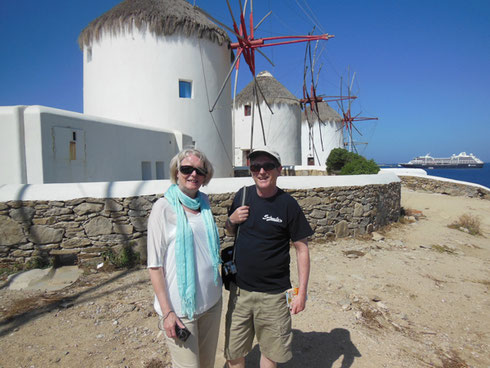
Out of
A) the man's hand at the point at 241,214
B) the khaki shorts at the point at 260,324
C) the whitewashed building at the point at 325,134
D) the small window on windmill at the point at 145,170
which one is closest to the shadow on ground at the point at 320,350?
the khaki shorts at the point at 260,324

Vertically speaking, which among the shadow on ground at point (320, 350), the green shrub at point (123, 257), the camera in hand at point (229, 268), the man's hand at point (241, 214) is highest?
the man's hand at point (241, 214)

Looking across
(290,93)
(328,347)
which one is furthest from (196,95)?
(290,93)

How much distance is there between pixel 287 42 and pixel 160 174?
5589 millimetres

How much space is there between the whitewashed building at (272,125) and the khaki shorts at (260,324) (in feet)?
51.9

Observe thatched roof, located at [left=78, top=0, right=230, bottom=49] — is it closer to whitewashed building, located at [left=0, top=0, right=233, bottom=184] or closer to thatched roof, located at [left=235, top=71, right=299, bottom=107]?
whitewashed building, located at [left=0, top=0, right=233, bottom=184]

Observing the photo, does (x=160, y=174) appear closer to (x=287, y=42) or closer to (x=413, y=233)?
(x=287, y=42)

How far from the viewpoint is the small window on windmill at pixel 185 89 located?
29.3ft

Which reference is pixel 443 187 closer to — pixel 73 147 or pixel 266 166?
pixel 73 147

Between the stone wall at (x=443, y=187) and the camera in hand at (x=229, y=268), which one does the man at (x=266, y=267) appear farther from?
the stone wall at (x=443, y=187)

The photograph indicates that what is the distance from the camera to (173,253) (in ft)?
5.72

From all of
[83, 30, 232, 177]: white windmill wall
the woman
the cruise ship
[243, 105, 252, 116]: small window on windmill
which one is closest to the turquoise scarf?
the woman

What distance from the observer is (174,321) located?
1686 mm

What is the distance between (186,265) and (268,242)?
1.81 feet

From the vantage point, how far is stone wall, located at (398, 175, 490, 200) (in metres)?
13.9
